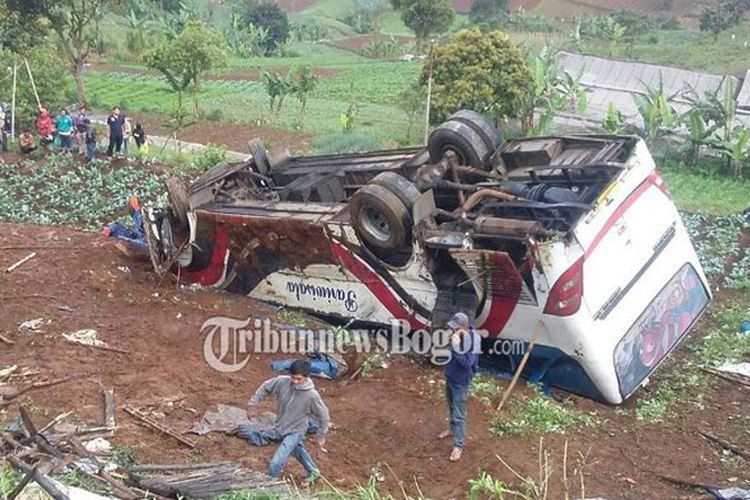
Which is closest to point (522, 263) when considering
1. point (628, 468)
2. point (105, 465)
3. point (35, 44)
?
point (628, 468)

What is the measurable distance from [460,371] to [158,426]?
2393mm

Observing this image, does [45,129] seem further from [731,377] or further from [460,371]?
[731,377]

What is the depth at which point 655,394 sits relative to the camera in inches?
315

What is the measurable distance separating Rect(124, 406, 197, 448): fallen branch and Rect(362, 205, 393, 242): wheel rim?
8.50 ft

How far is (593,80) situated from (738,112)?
20.8 ft

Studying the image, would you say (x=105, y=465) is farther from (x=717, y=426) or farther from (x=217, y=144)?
(x=217, y=144)

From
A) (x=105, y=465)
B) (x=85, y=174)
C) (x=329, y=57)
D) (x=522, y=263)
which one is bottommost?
(x=329, y=57)

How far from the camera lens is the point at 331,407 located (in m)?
7.71

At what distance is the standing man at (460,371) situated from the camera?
682 cm

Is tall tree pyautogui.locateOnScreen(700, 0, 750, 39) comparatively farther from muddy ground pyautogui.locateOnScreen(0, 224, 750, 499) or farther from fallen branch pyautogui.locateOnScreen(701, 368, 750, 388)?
fallen branch pyautogui.locateOnScreen(701, 368, 750, 388)

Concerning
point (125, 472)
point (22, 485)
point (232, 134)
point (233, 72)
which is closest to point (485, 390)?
point (125, 472)

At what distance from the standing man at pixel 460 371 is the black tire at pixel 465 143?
2592 mm

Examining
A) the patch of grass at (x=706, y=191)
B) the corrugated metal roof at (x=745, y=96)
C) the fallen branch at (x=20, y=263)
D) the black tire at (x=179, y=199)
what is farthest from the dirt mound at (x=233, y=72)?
the black tire at (x=179, y=199)

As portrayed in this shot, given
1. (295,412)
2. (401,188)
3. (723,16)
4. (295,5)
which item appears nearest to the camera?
(295,412)
